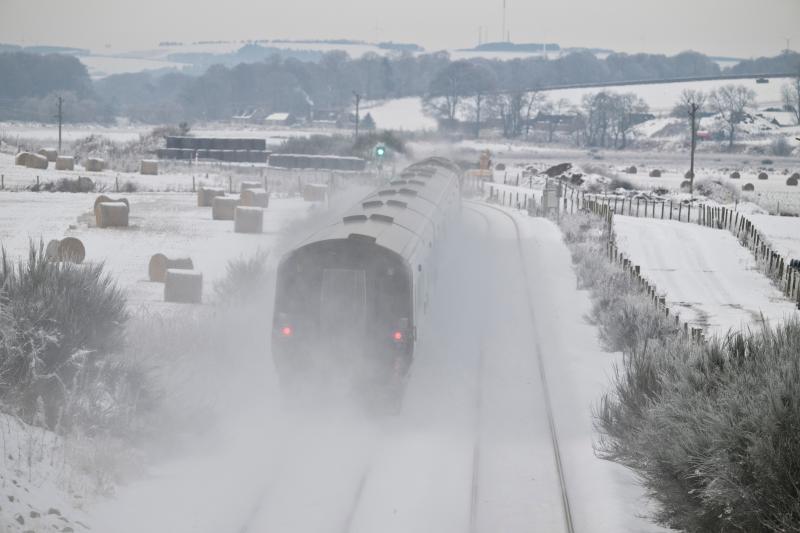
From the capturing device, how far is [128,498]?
11.1 meters

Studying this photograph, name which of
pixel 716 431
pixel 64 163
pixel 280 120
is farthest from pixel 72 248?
pixel 280 120

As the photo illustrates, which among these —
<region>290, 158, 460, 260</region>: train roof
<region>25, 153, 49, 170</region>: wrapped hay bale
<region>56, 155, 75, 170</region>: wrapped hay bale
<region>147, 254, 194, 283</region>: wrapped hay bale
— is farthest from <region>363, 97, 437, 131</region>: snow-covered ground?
<region>290, 158, 460, 260</region>: train roof

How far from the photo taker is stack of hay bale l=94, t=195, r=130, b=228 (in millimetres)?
35875

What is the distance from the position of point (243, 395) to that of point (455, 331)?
22.7ft

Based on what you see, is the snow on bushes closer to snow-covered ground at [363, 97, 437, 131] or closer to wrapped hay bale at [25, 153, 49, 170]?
wrapped hay bale at [25, 153, 49, 170]

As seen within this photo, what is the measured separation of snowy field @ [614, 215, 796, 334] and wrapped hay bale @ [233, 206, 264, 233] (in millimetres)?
13764

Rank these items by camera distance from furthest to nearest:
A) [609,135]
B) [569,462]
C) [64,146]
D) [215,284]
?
[609,135]
[64,146]
[215,284]
[569,462]

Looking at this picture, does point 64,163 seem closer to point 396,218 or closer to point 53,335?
point 396,218

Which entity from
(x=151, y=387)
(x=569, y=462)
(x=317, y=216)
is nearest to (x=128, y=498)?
(x=151, y=387)

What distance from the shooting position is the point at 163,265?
2559 centimetres

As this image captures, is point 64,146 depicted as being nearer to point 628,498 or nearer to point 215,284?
point 215,284

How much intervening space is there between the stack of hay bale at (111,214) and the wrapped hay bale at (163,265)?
10771 mm

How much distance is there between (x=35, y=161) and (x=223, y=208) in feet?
79.7

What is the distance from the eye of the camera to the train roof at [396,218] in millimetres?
14672
